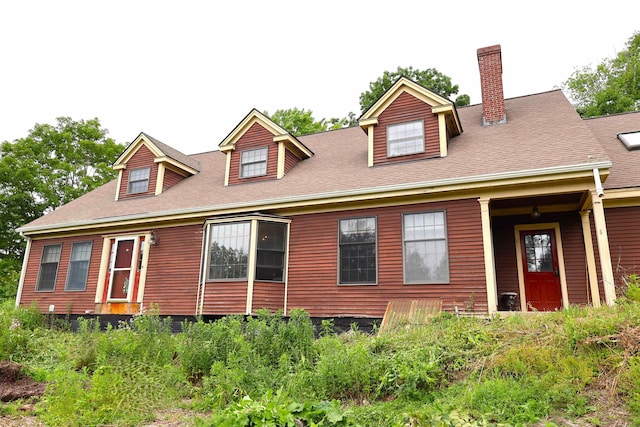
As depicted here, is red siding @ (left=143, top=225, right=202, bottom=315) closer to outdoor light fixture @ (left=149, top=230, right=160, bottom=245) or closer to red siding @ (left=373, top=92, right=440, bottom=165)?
outdoor light fixture @ (left=149, top=230, right=160, bottom=245)

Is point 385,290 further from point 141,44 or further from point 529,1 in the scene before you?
point 141,44

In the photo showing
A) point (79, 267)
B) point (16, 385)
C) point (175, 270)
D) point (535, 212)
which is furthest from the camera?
point (79, 267)

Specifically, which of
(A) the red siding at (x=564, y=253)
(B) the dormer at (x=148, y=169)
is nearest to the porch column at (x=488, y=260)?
(A) the red siding at (x=564, y=253)

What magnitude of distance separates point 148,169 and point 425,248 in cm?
1005

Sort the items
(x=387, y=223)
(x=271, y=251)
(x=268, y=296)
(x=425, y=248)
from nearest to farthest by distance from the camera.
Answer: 1. (x=425, y=248)
2. (x=387, y=223)
3. (x=268, y=296)
4. (x=271, y=251)

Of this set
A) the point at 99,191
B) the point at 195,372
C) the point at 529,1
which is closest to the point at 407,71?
the point at 529,1

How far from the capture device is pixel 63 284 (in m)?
13.2

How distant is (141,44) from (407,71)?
1808 centimetres

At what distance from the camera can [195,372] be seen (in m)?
6.50

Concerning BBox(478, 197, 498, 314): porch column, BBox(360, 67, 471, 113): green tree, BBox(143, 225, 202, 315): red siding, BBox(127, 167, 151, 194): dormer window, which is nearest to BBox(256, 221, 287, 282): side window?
BBox(143, 225, 202, 315): red siding

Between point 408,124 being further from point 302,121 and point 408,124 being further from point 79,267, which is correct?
point 302,121

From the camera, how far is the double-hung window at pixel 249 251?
10.3 meters

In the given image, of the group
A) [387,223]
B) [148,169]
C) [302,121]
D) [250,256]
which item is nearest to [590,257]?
[387,223]

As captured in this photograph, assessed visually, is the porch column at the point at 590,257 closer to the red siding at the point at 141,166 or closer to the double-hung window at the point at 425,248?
the double-hung window at the point at 425,248
